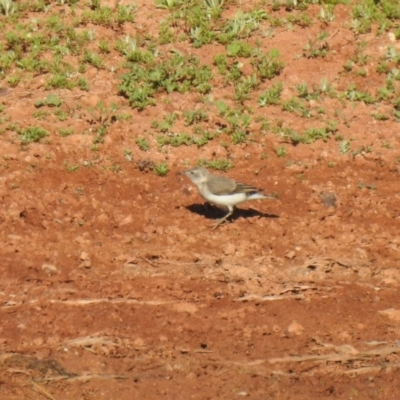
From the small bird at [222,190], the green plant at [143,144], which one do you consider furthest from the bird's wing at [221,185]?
the green plant at [143,144]

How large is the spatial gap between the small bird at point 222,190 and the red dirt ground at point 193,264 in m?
0.33

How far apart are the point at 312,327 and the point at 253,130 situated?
4929mm

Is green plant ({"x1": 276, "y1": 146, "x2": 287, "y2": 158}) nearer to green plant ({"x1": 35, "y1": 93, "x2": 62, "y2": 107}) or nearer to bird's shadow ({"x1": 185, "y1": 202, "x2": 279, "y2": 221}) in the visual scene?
bird's shadow ({"x1": 185, "y1": 202, "x2": 279, "y2": 221})

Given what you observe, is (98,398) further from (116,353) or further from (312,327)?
(312,327)

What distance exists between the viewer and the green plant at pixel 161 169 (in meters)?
14.8

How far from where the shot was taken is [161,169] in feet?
48.4

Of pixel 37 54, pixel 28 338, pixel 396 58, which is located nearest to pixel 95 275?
pixel 28 338

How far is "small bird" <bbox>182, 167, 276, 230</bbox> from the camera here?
45.0 feet

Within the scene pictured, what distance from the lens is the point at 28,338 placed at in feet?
36.8

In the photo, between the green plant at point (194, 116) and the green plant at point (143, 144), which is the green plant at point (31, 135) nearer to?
the green plant at point (143, 144)

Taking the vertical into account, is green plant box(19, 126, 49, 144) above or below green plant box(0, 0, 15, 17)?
below

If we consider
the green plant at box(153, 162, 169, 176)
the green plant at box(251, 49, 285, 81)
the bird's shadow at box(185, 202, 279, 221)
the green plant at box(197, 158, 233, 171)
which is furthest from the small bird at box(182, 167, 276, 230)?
the green plant at box(251, 49, 285, 81)

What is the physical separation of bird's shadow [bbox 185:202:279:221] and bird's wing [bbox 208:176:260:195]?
438mm

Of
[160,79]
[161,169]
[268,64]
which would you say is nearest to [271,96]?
[268,64]
